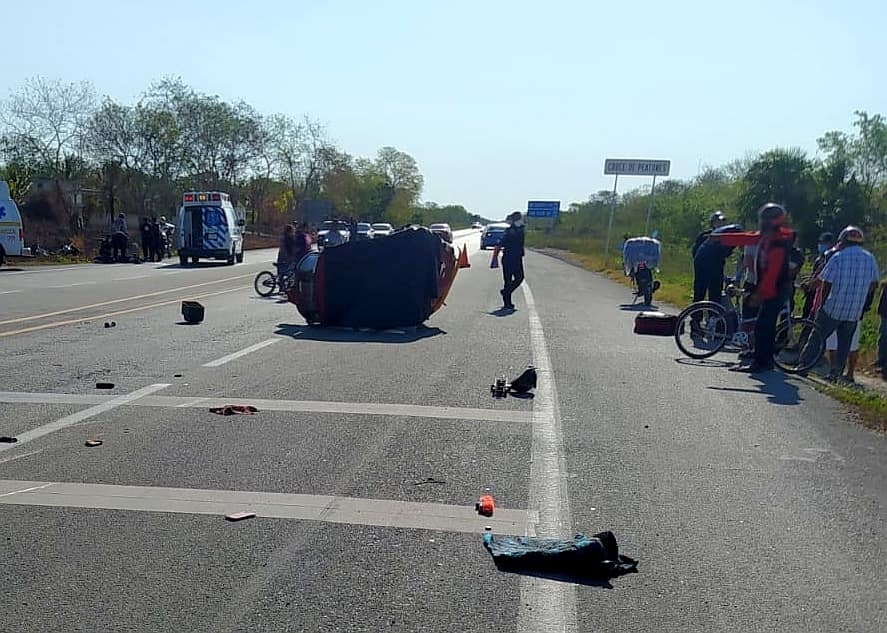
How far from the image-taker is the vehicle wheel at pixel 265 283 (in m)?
20.5

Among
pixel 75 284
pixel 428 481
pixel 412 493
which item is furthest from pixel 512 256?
pixel 412 493

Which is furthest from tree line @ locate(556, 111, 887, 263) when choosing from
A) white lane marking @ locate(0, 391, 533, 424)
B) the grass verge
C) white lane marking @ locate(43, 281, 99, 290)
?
white lane marking @ locate(0, 391, 533, 424)

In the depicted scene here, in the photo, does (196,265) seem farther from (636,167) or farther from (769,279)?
(769,279)

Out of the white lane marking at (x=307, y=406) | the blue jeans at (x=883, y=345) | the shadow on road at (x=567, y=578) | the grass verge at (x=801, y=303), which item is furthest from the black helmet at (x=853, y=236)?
the shadow on road at (x=567, y=578)

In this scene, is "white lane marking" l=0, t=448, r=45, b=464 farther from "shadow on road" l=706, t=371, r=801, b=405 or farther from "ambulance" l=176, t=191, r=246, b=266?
"ambulance" l=176, t=191, r=246, b=266

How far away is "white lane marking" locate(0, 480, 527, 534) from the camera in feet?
16.4

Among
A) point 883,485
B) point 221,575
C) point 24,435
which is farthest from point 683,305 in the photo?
point 221,575

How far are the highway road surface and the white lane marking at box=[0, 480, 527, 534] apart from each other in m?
0.02

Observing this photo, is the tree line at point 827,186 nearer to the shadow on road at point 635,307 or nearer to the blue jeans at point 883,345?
the shadow on road at point 635,307

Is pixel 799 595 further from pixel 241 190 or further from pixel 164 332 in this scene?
pixel 241 190

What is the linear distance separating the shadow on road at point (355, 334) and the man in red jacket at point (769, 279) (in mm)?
4692

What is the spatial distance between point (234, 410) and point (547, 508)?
3.44m

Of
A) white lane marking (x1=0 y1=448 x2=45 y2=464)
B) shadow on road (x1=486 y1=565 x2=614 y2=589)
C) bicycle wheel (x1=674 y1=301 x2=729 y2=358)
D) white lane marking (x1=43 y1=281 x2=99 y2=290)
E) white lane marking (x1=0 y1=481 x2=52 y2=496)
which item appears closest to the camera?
shadow on road (x1=486 y1=565 x2=614 y2=589)

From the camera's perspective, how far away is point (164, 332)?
13.0 meters
